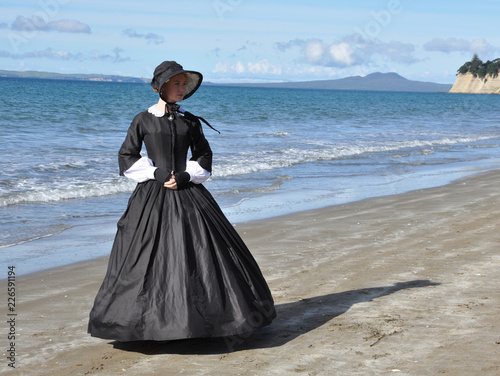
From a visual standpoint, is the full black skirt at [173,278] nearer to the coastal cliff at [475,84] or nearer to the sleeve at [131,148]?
the sleeve at [131,148]

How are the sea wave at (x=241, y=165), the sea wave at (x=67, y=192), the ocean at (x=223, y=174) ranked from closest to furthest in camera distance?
the ocean at (x=223, y=174)
the sea wave at (x=67, y=192)
the sea wave at (x=241, y=165)

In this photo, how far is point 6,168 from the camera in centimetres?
1483

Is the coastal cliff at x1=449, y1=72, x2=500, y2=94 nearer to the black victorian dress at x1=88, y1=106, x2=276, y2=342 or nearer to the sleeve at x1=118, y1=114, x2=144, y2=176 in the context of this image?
the black victorian dress at x1=88, y1=106, x2=276, y2=342

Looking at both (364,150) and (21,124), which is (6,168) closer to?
(364,150)

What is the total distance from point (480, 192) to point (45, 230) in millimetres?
7476

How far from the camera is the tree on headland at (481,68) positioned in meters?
168

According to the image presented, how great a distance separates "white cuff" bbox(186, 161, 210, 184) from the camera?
14.3 ft

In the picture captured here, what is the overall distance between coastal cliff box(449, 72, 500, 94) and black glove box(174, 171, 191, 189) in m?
173

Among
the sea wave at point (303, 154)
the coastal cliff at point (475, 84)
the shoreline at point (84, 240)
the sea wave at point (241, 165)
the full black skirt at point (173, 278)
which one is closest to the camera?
the full black skirt at point (173, 278)

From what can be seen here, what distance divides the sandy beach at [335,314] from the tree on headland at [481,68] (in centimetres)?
17018

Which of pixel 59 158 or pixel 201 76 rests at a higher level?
pixel 201 76

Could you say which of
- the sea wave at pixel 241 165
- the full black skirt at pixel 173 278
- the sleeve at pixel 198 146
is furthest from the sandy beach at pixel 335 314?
the sea wave at pixel 241 165

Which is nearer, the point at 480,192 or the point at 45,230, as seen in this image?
the point at 45,230

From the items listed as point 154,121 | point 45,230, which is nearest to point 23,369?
point 154,121
